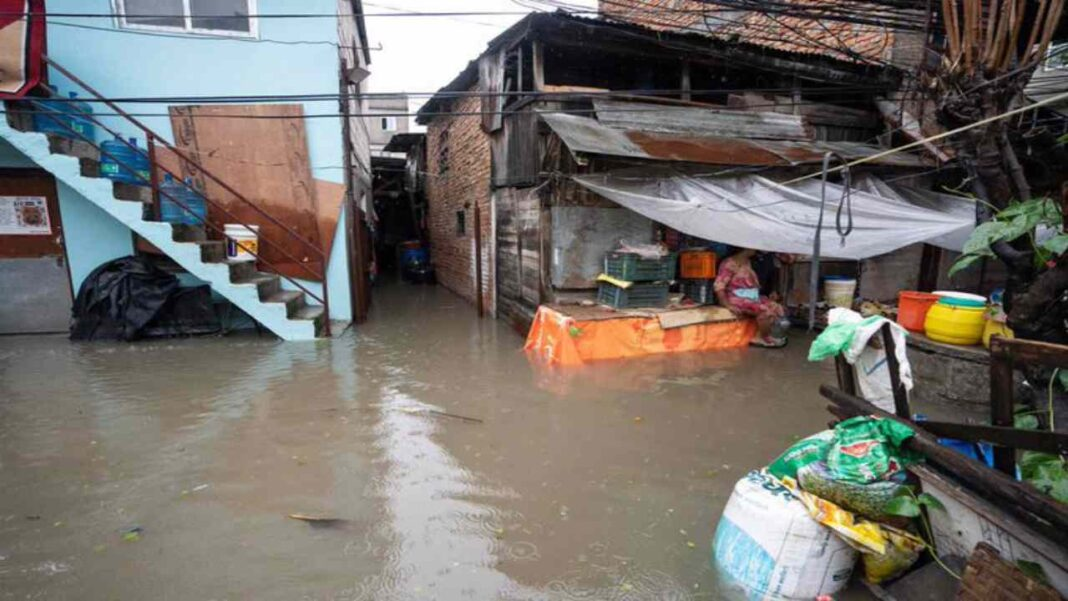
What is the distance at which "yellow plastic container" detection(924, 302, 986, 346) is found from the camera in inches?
181

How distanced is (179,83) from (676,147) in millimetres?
7097

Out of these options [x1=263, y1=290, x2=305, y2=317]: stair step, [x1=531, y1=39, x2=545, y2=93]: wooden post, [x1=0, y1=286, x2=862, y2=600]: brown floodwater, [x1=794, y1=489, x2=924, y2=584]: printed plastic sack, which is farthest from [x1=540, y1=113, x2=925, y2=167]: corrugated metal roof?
[x1=263, y1=290, x2=305, y2=317]: stair step

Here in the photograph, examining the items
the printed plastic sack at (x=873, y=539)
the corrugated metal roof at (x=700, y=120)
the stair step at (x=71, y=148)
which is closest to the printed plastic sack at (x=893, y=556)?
the printed plastic sack at (x=873, y=539)

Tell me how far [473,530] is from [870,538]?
6.54 feet

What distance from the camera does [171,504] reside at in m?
3.04

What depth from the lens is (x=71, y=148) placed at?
21.8ft

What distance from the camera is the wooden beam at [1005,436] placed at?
1934mm

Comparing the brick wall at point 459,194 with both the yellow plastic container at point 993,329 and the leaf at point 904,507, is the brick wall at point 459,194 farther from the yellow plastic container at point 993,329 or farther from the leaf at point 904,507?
the leaf at point 904,507

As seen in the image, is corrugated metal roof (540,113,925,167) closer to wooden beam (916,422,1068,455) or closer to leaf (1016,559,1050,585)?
wooden beam (916,422,1068,455)

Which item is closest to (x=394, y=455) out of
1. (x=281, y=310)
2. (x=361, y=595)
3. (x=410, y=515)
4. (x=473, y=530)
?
(x=410, y=515)

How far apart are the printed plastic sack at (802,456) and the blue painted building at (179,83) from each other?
253 inches

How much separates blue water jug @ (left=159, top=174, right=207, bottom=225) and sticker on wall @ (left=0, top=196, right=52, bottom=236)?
66.8 inches

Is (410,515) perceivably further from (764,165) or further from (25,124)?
(25,124)

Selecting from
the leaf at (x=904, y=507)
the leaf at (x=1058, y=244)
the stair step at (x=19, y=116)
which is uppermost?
the stair step at (x=19, y=116)
